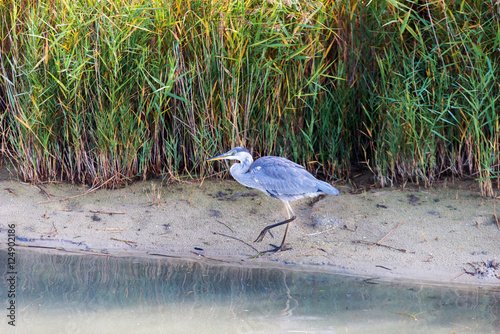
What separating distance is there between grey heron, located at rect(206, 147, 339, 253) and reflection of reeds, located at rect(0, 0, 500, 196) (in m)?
0.43

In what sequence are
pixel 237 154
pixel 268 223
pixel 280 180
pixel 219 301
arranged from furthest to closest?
pixel 268 223
pixel 237 154
pixel 280 180
pixel 219 301

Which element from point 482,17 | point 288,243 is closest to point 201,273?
point 288,243

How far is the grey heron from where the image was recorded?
3801 millimetres

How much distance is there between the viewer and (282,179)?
3.80 metres

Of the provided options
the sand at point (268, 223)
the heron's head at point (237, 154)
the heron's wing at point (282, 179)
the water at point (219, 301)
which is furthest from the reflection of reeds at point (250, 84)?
the water at point (219, 301)

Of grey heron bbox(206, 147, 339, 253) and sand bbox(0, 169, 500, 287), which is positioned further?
grey heron bbox(206, 147, 339, 253)

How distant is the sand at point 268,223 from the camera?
11.6 feet

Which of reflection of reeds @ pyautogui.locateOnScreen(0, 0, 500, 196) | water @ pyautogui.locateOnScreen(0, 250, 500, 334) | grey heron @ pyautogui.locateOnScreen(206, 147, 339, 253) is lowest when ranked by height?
water @ pyautogui.locateOnScreen(0, 250, 500, 334)

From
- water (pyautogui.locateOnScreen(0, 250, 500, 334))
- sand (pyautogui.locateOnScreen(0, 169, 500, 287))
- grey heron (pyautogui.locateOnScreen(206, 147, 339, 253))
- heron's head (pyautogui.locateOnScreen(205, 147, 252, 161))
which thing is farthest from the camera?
heron's head (pyautogui.locateOnScreen(205, 147, 252, 161))

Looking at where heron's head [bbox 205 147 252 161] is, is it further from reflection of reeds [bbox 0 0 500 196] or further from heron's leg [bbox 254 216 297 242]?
heron's leg [bbox 254 216 297 242]

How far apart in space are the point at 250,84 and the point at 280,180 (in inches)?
34.2

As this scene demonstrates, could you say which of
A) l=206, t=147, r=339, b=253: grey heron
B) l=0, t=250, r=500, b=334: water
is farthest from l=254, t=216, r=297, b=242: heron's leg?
l=0, t=250, r=500, b=334: water

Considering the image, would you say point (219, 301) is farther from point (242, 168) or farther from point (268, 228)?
point (242, 168)

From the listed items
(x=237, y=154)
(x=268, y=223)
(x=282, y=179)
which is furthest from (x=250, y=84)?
(x=268, y=223)
